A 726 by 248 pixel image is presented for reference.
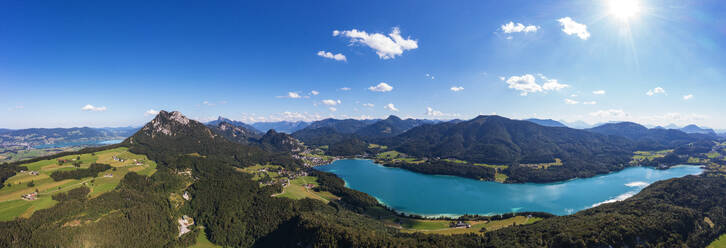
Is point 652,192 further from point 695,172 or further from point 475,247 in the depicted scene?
point 695,172

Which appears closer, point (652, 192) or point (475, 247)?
point (475, 247)

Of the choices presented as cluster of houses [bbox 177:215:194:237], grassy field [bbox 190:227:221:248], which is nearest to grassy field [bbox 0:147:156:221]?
cluster of houses [bbox 177:215:194:237]

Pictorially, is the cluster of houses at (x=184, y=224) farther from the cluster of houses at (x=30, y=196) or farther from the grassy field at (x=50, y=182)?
the cluster of houses at (x=30, y=196)

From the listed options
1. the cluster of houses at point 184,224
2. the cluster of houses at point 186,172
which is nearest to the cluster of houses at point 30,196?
the cluster of houses at point 184,224

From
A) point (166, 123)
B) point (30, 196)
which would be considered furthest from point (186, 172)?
point (166, 123)

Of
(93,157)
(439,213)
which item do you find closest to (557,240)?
(439,213)

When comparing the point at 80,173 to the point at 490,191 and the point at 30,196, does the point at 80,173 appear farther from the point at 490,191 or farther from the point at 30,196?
the point at 490,191

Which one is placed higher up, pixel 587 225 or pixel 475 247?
pixel 587 225
